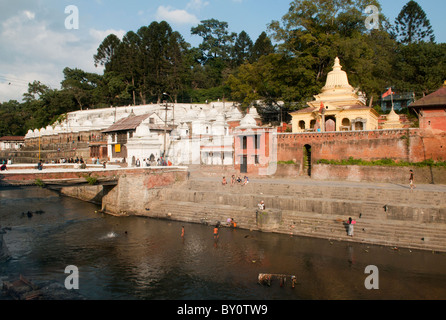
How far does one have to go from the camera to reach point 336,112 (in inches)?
1073

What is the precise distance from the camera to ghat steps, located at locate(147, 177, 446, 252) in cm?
1528

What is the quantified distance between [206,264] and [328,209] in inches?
292

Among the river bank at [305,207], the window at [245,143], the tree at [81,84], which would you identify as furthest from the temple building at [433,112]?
the tree at [81,84]

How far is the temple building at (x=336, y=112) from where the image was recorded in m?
26.5

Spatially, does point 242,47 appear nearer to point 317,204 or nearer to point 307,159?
point 307,159

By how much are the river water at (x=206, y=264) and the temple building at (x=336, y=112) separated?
1358 centimetres

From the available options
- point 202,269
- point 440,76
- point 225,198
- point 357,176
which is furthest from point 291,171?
point 440,76

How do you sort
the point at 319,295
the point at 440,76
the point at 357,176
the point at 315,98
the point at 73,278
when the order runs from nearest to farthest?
the point at 319,295
the point at 73,278
the point at 357,176
the point at 315,98
the point at 440,76

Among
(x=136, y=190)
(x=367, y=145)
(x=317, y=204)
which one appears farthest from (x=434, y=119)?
(x=136, y=190)

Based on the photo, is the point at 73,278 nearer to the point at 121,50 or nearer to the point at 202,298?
the point at 202,298

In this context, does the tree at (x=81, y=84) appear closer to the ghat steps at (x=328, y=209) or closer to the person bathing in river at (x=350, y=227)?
the ghat steps at (x=328, y=209)

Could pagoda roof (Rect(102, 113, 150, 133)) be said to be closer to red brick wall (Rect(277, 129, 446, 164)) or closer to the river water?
red brick wall (Rect(277, 129, 446, 164))

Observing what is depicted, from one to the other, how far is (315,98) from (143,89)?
36523mm
